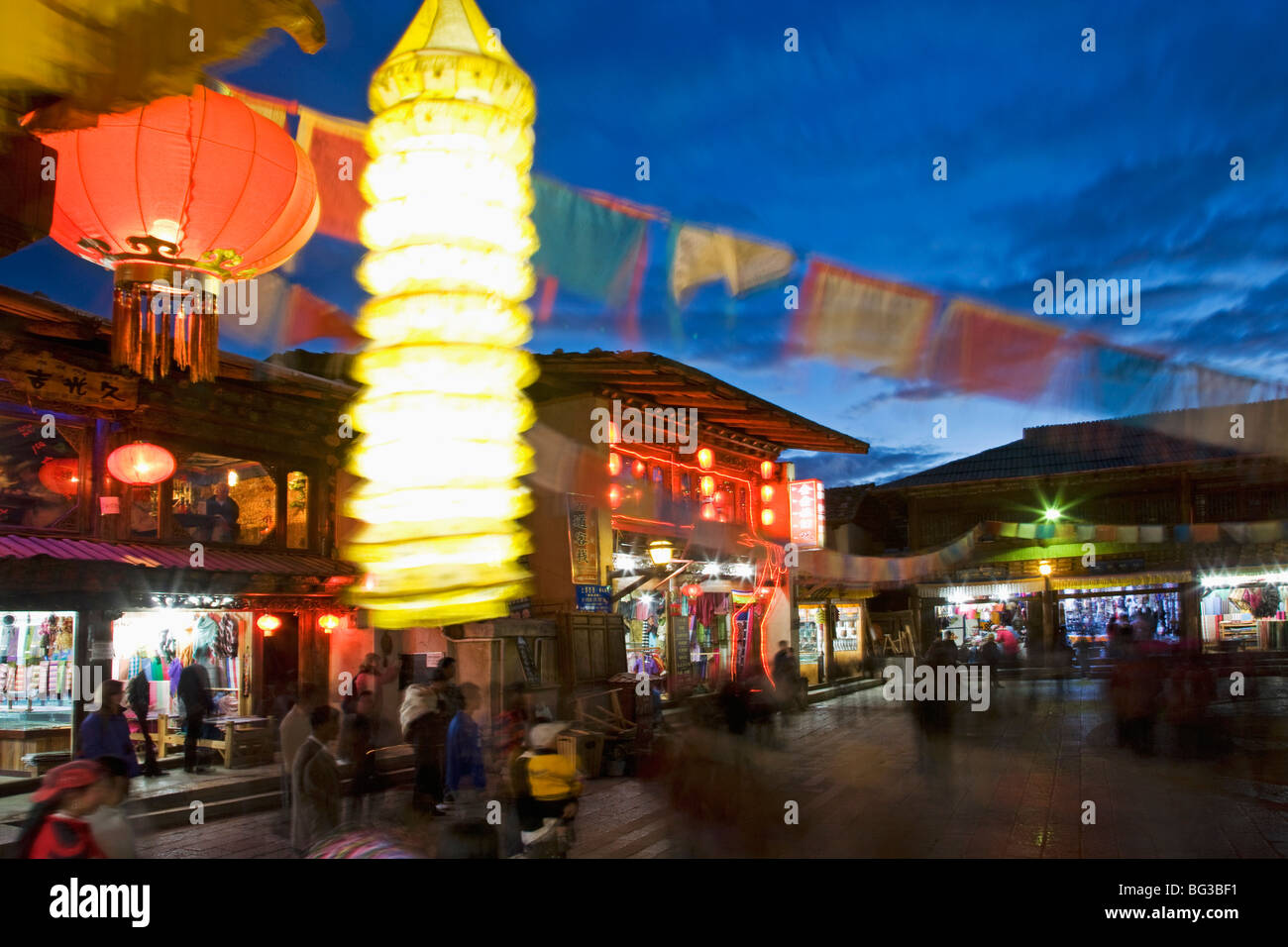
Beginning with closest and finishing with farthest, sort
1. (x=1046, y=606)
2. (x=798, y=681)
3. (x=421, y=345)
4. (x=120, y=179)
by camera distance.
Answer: (x=421, y=345), (x=120, y=179), (x=798, y=681), (x=1046, y=606)

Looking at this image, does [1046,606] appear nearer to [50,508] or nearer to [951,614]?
[951,614]

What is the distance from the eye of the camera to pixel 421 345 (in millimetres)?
3439

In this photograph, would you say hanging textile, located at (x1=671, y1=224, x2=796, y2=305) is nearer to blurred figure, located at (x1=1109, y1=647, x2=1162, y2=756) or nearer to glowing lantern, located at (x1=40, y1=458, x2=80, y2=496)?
glowing lantern, located at (x1=40, y1=458, x2=80, y2=496)

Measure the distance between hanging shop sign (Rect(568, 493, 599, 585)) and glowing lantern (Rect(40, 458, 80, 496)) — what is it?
7942 millimetres

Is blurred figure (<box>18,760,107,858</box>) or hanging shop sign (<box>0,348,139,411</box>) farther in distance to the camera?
hanging shop sign (<box>0,348,139,411</box>)

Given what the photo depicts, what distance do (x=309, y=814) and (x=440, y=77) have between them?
535cm

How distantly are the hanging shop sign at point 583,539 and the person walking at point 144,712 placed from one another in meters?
7.11

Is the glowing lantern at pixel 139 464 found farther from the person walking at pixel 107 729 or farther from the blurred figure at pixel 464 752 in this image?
the blurred figure at pixel 464 752

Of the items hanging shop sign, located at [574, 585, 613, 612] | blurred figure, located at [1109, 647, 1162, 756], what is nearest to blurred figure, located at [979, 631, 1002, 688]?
blurred figure, located at [1109, 647, 1162, 756]

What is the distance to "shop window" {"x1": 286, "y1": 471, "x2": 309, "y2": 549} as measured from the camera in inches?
612

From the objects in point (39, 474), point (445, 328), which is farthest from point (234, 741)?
point (445, 328)

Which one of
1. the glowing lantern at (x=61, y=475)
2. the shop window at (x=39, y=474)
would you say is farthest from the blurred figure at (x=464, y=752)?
the glowing lantern at (x=61, y=475)

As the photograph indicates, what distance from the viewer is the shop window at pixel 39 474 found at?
11727 millimetres
